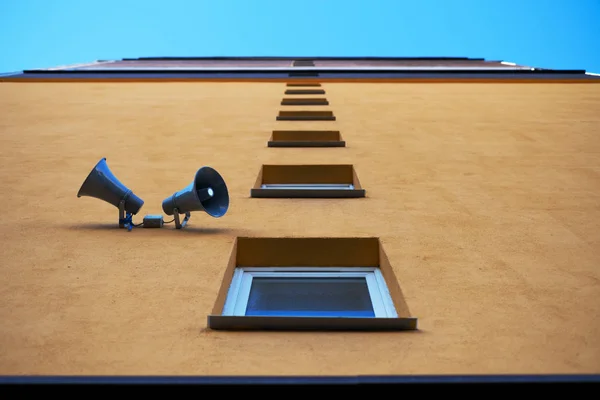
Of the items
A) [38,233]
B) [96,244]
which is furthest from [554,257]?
[38,233]

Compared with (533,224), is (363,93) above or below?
above

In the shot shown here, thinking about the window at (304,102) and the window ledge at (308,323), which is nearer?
the window ledge at (308,323)

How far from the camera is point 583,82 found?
15023 millimetres

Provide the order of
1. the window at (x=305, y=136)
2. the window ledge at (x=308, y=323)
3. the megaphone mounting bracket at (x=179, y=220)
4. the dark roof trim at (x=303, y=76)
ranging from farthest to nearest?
1. the dark roof trim at (x=303, y=76)
2. the window at (x=305, y=136)
3. the megaphone mounting bracket at (x=179, y=220)
4. the window ledge at (x=308, y=323)

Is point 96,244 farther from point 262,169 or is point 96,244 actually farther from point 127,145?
point 127,145

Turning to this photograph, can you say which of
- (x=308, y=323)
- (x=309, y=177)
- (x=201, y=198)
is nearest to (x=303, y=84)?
(x=309, y=177)

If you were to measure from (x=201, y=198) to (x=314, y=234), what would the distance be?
3.37 feet

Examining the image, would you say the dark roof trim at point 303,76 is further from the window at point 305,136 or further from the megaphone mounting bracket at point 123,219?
the megaphone mounting bracket at point 123,219

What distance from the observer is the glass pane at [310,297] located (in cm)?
424

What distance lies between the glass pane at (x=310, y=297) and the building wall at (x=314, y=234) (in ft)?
1.17

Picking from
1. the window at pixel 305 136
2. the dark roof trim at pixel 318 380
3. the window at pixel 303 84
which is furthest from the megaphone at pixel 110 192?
the window at pixel 303 84

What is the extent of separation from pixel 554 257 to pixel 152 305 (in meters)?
2.97

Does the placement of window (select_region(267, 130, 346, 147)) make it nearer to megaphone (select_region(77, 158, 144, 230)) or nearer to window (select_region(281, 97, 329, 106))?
window (select_region(281, 97, 329, 106))

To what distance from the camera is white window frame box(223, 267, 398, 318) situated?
4254 mm
